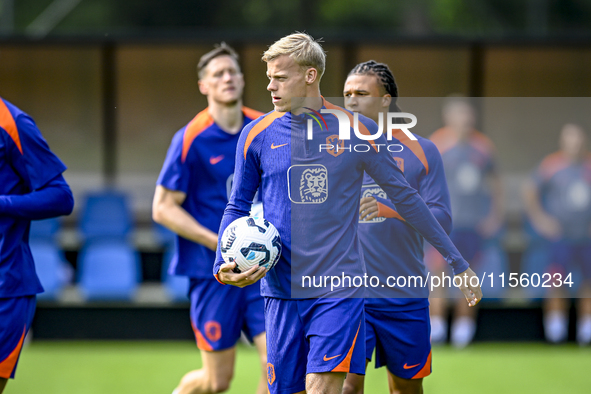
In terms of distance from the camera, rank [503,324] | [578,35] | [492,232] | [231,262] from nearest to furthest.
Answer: [231,262]
[492,232]
[503,324]
[578,35]

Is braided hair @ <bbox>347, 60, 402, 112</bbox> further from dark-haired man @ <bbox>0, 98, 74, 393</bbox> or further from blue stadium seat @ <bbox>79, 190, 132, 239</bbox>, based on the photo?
blue stadium seat @ <bbox>79, 190, 132, 239</bbox>

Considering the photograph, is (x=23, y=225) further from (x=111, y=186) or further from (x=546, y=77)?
(x=546, y=77)

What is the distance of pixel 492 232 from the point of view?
6.70 meters

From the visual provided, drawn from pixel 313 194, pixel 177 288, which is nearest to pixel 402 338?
pixel 313 194

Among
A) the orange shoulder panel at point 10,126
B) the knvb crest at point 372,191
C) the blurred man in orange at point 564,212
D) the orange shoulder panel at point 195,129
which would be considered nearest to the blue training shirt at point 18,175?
the orange shoulder panel at point 10,126

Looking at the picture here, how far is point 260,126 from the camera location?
3145 millimetres

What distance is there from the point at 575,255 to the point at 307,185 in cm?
366

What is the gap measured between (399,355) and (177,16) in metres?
6.89

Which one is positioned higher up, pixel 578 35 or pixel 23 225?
pixel 578 35

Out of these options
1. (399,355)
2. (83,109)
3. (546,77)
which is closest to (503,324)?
(546,77)

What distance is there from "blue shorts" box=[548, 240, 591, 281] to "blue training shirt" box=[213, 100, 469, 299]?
2.40 meters

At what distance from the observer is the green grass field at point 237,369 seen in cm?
589

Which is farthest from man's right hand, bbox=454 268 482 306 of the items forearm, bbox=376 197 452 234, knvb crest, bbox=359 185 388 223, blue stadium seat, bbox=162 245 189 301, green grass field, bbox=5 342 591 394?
blue stadium seat, bbox=162 245 189 301

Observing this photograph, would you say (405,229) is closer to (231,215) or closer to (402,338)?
(402,338)
